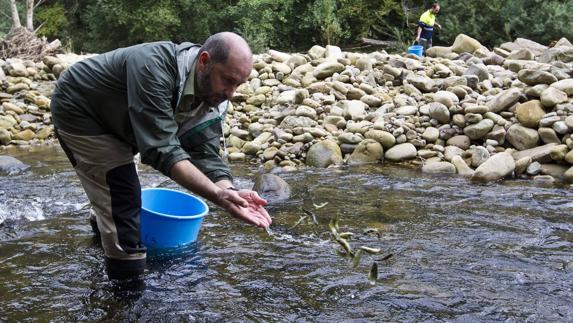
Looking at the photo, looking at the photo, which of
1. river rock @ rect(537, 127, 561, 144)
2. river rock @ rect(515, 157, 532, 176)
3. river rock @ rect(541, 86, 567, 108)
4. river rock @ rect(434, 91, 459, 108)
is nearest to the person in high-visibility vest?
river rock @ rect(434, 91, 459, 108)

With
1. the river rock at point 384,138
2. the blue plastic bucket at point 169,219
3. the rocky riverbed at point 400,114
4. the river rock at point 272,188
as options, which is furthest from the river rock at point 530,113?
the blue plastic bucket at point 169,219

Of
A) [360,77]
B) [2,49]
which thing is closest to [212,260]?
[360,77]

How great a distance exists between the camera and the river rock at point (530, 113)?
311 inches

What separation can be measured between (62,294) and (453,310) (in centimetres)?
220

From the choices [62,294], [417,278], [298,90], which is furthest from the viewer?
[298,90]

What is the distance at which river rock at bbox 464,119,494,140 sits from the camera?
318 inches

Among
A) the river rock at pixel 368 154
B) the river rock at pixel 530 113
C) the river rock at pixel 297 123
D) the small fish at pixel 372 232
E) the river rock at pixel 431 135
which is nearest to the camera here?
the small fish at pixel 372 232

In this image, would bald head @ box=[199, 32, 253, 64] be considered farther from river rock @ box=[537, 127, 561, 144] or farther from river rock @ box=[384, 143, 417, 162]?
river rock @ box=[537, 127, 561, 144]

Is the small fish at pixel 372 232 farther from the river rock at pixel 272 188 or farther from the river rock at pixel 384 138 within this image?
the river rock at pixel 384 138

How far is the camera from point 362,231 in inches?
195

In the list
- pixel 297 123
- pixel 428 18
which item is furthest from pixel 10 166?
pixel 428 18

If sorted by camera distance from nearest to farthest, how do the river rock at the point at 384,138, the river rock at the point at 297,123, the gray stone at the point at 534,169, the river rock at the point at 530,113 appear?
the gray stone at the point at 534,169 < the river rock at the point at 530,113 < the river rock at the point at 384,138 < the river rock at the point at 297,123

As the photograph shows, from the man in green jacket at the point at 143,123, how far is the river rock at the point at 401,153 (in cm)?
479

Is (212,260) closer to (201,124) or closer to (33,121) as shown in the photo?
(201,124)
